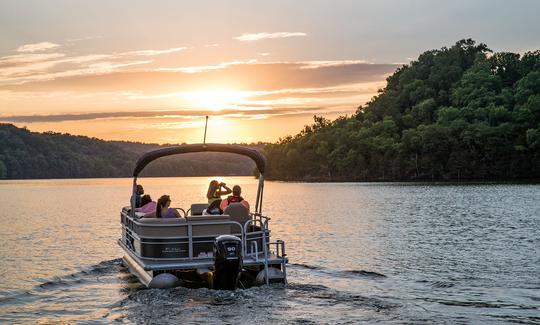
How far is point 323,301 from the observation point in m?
17.2

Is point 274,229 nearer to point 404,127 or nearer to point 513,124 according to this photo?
point 513,124

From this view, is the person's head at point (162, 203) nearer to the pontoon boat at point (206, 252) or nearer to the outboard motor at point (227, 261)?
the pontoon boat at point (206, 252)

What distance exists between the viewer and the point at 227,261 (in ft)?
53.8

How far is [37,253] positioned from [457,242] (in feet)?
67.3

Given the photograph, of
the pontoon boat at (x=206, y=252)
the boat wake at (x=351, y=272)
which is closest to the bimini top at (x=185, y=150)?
the pontoon boat at (x=206, y=252)

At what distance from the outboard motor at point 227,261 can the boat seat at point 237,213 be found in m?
1.35

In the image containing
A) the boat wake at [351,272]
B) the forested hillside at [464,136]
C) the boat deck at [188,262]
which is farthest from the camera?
the forested hillside at [464,136]

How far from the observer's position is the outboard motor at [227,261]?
16.4 meters

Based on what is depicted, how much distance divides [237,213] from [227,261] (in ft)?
6.32

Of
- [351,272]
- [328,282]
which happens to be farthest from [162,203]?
[351,272]

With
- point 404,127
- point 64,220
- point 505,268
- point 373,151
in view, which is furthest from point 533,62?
point 505,268

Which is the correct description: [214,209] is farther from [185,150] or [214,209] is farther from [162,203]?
[185,150]

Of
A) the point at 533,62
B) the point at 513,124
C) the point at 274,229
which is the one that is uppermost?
the point at 533,62

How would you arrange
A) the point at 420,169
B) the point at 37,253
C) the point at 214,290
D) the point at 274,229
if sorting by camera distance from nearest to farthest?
the point at 214,290 → the point at 37,253 → the point at 274,229 → the point at 420,169
